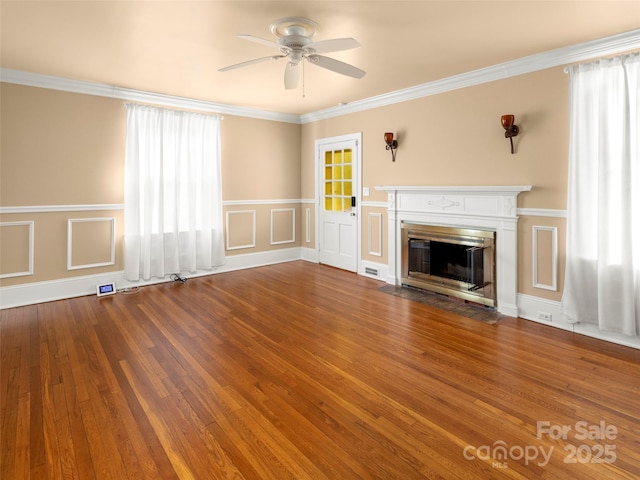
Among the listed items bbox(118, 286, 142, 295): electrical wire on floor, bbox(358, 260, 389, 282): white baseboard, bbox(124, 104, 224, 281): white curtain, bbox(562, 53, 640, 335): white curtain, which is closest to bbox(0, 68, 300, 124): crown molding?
bbox(124, 104, 224, 281): white curtain

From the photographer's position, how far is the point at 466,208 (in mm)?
4262

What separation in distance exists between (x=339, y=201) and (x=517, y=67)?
3.16m

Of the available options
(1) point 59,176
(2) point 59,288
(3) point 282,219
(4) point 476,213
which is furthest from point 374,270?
(1) point 59,176

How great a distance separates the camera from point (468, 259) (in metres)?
4.33

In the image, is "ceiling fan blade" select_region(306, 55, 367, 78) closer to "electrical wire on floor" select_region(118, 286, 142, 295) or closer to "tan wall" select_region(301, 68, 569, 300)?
"tan wall" select_region(301, 68, 569, 300)

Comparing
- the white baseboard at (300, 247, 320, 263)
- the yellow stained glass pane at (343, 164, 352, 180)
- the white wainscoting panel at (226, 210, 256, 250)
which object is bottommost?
the white baseboard at (300, 247, 320, 263)

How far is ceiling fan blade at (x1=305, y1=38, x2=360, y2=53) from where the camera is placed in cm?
258

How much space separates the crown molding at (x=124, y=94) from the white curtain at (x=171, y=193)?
0.15 metres

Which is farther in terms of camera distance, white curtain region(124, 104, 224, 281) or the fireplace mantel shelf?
white curtain region(124, 104, 224, 281)

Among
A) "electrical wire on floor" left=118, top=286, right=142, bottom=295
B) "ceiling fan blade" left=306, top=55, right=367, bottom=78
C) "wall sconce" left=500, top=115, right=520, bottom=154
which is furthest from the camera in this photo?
"electrical wire on floor" left=118, top=286, right=142, bottom=295

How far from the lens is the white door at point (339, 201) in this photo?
19.1ft

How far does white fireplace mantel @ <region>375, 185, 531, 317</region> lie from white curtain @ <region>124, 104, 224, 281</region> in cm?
280

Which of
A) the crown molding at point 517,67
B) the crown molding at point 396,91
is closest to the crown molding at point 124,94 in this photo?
the crown molding at point 396,91

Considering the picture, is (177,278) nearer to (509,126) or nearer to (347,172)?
(347,172)
